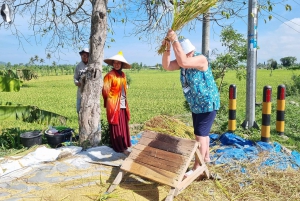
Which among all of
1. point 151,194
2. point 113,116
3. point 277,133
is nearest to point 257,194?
point 151,194

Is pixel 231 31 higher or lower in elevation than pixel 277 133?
higher

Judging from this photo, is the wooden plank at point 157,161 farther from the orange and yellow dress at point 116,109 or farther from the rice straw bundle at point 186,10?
the rice straw bundle at point 186,10

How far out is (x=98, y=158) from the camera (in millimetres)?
4453

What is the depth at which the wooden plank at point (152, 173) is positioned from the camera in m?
3.15

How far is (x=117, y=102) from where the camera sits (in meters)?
4.51

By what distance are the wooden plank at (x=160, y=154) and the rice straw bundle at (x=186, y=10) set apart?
1339 mm

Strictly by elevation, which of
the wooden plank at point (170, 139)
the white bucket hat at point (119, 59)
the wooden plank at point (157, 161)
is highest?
the white bucket hat at point (119, 59)

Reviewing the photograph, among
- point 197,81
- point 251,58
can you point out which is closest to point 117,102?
point 197,81

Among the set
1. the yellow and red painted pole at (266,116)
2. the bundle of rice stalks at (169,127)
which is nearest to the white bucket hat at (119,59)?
the bundle of rice stalks at (169,127)

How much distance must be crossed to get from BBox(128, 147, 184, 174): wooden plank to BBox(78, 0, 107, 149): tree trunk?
65.2 inches

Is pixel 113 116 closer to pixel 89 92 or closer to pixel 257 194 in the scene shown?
pixel 89 92

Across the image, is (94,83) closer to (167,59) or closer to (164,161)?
(167,59)

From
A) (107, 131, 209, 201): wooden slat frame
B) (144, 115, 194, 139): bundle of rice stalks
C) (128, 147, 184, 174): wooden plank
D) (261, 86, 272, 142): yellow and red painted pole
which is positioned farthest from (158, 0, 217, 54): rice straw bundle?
(144, 115, 194, 139): bundle of rice stalks

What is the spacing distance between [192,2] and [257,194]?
251cm
